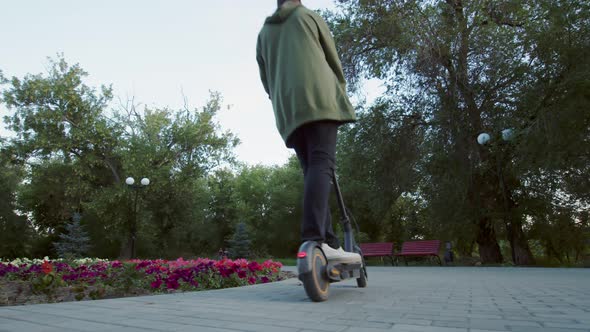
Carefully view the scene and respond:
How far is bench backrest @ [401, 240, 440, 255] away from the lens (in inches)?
563

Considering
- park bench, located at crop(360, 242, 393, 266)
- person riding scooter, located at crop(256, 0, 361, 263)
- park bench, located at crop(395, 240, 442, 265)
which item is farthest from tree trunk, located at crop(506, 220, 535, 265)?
person riding scooter, located at crop(256, 0, 361, 263)

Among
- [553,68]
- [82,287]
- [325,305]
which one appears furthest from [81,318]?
[553,68]

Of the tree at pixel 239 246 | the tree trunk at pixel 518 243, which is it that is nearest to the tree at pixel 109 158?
the tree at pixel 239 246

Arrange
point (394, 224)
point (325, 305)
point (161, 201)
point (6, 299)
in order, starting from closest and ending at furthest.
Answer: point (325, 305), point (6, 299), point (394, 224), point (161, 201)

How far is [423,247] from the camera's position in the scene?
14617mm

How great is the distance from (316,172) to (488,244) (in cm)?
1330

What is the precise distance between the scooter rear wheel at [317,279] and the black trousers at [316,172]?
0.14 m

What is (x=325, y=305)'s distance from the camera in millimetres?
2453

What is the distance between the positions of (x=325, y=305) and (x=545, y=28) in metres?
11.0

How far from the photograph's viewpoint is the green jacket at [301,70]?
288cm

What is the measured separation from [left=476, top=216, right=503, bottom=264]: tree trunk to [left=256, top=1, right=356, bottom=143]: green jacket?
12722 mm

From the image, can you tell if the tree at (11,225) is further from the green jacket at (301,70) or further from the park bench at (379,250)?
the green jacket at (301,70)

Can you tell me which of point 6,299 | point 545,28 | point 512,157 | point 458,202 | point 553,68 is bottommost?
point 6,299

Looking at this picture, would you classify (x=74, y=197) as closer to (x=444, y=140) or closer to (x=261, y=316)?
(x=444, y=140)
